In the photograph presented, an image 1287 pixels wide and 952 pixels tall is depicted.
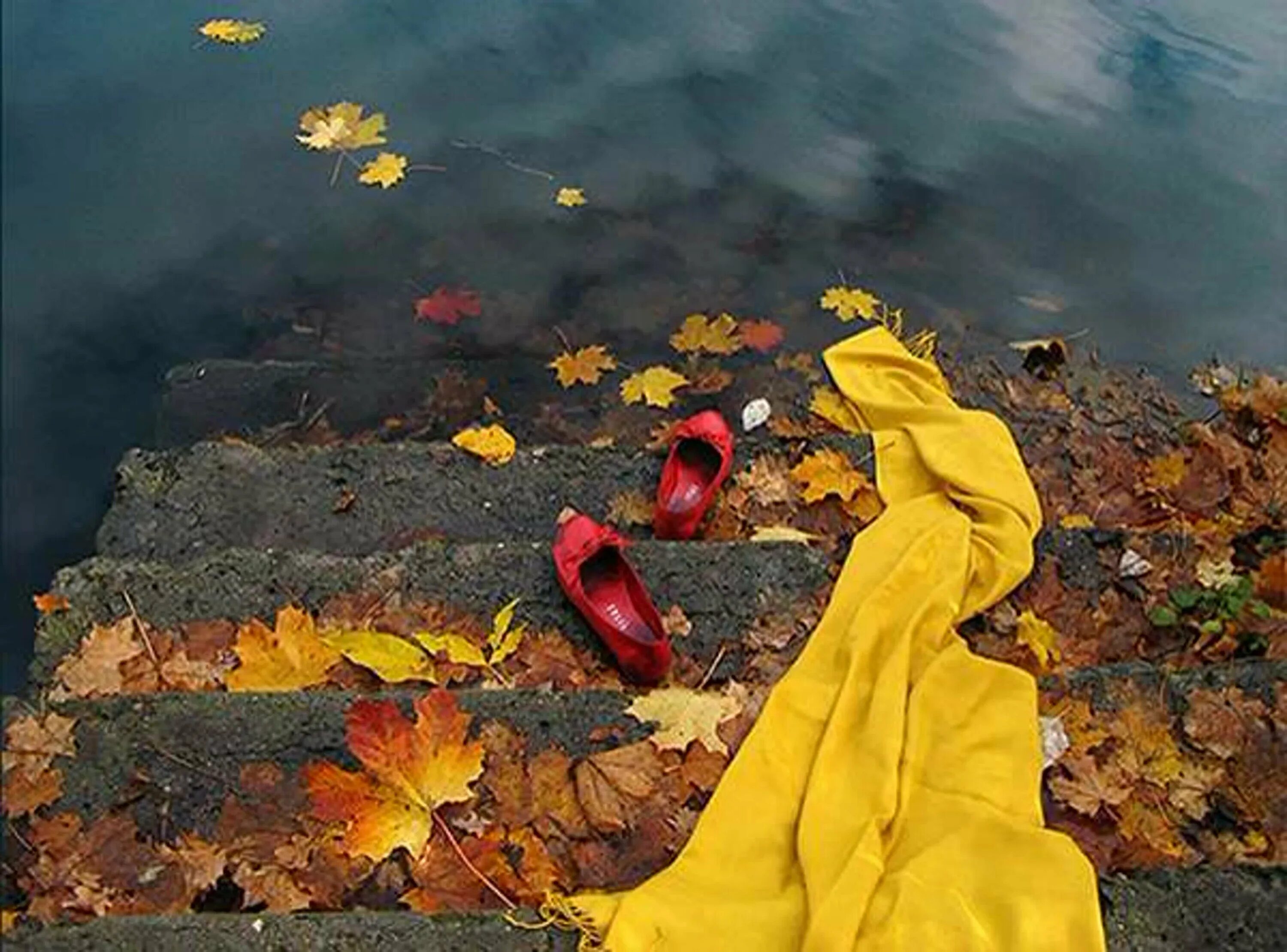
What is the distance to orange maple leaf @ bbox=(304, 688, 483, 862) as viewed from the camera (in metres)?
2.66

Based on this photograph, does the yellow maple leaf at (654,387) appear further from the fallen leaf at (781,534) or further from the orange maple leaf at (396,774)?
the orange maple leaf at (396,774)

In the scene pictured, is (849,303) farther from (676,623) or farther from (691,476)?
(676,623)

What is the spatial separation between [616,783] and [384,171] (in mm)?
3766

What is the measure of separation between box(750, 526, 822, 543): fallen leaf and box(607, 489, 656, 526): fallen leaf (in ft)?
1.07

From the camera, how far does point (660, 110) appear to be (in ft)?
19.8

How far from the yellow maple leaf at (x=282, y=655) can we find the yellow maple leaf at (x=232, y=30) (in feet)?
12.8

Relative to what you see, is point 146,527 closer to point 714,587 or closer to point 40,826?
point 40,826

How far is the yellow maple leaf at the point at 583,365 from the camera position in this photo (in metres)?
5.08

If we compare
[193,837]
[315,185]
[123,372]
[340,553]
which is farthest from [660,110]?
[193,837]

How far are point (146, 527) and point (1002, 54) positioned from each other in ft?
15.6

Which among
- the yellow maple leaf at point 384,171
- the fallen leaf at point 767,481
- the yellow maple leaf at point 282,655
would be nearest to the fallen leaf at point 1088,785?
the fallen leaf at point 767,481

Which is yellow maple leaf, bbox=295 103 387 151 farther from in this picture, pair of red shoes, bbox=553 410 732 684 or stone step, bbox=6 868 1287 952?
stone step, bbox=6 868 1287 952

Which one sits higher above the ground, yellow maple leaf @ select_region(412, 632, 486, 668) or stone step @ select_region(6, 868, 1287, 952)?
stone step @ select_region(6, 868, 1287, 952)

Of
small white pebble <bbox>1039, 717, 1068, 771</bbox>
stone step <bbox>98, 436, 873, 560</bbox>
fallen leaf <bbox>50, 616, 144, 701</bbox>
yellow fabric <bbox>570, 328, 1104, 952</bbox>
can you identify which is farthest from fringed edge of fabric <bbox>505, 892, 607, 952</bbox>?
stone step <bbox>98, 436, 873, 560</bbox>
